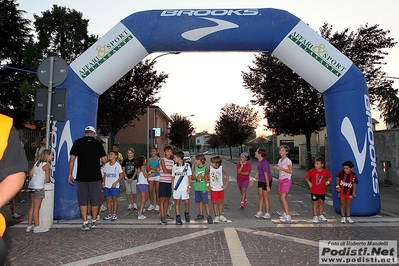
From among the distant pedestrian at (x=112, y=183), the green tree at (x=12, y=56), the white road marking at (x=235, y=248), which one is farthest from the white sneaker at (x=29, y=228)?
the green tree at (x=12, y=56)

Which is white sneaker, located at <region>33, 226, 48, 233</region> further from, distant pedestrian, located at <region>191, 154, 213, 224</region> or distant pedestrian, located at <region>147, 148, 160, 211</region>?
distant pedestrian, located at <region>191, 154, 213, 224</region>

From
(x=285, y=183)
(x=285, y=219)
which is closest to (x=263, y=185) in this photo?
(x=285, y=183)

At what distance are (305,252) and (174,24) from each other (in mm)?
5668

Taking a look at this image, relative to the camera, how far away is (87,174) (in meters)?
6.54

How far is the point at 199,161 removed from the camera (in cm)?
748

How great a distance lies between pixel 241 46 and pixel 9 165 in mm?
6450

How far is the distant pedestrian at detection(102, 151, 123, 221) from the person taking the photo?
7.50 m

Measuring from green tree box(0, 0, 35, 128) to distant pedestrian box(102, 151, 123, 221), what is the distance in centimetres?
1643

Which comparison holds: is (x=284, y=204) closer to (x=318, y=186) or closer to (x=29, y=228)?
(x=318, y=186)

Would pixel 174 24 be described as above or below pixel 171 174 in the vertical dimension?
above

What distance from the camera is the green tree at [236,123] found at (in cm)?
5419

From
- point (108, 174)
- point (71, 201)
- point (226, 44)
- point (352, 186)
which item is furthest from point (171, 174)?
point (352, 186)

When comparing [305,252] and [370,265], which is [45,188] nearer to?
[305,252]

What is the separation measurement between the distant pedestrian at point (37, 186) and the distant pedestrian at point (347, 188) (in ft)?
20.5
